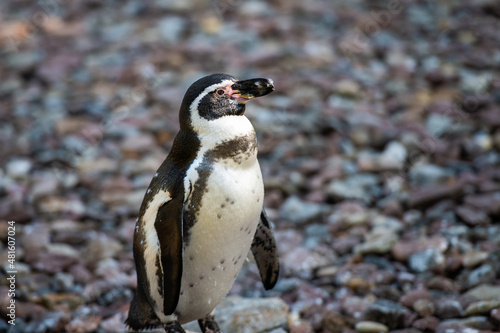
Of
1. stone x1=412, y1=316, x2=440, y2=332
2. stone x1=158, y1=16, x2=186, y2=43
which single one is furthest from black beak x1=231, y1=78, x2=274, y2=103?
stone x1=158, y1=16, x2=186, y2=43

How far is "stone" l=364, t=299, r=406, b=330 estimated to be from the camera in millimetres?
3535

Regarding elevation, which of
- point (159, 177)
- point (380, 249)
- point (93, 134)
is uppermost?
point (159, 177)

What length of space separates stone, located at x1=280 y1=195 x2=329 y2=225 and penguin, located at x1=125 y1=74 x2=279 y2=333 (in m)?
2.01

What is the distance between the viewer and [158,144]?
623 cm

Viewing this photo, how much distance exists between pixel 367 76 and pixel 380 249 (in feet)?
10.8

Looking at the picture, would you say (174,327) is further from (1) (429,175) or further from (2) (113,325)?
(1) (429,175)

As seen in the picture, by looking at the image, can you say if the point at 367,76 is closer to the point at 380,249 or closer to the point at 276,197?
the point at 276,197

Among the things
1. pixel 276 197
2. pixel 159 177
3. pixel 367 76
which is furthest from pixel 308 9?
pixel 159 177

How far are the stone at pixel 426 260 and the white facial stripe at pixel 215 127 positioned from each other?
1812mm

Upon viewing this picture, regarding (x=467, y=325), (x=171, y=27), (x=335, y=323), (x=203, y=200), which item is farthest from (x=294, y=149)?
(x=171, y=27)

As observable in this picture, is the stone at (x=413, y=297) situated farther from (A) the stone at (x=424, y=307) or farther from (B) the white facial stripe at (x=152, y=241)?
(B) the white facial stripe at (x=152, y=241)

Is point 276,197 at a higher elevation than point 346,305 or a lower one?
lower

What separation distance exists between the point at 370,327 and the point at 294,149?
2.64 m

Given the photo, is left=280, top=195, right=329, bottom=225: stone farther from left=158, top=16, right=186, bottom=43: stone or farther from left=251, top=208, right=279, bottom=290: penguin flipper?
left=158, top=16, right=186, bottom=43: stone
